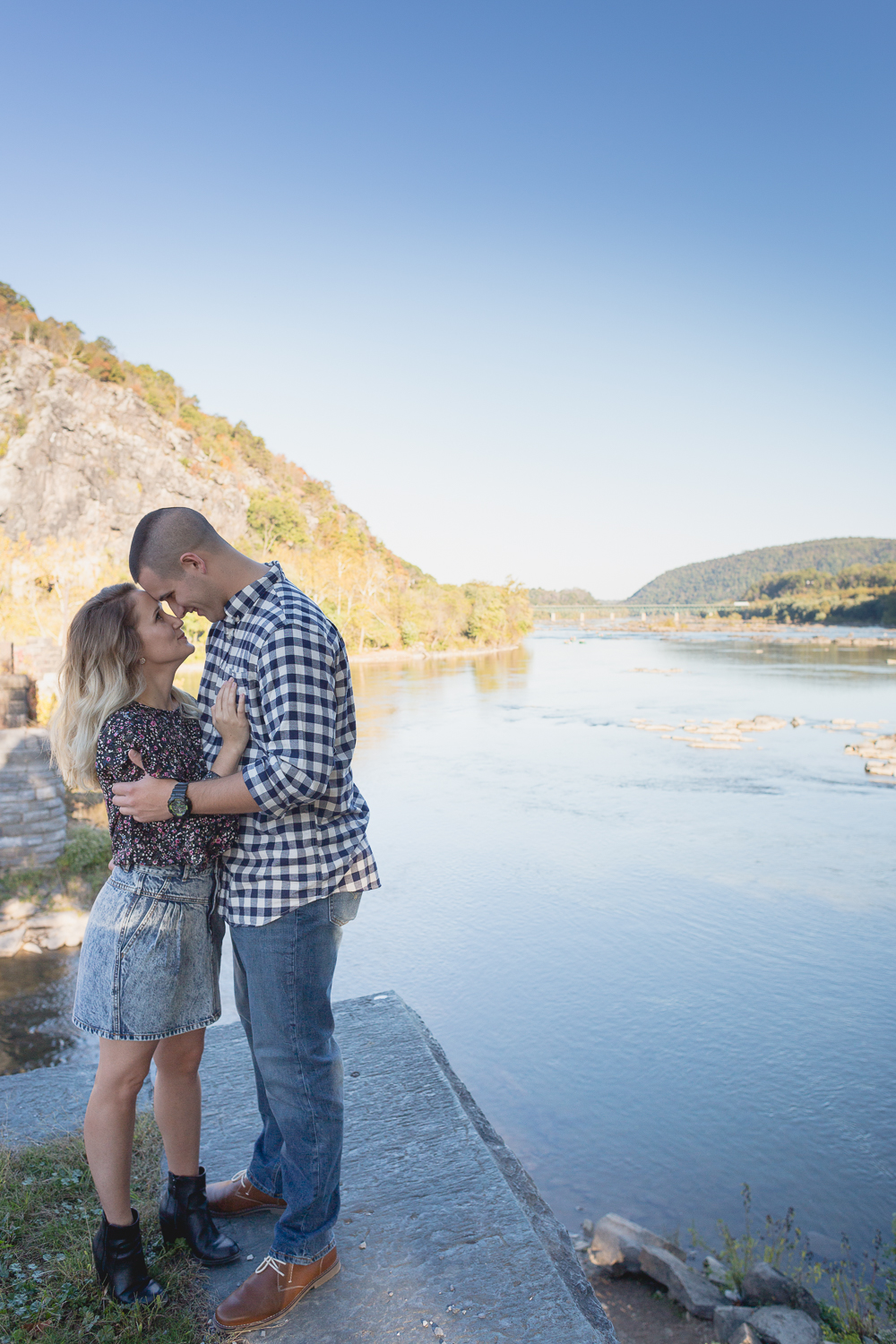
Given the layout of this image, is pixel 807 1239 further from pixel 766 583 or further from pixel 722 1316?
pixel 766 583

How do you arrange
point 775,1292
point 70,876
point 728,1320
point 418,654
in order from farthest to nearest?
point 418,654 → point 70,876 → point 775,1292 → point 728,1320

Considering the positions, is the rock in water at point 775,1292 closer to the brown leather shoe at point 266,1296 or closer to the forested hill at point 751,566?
the brown leather shoe at point 266,1296

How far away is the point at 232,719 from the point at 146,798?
24 cm

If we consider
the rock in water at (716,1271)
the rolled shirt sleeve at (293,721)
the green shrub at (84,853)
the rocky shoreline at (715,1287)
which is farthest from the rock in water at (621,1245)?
the green shrub at (84,853)

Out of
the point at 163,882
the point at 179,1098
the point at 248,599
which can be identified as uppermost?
the point at 248,599

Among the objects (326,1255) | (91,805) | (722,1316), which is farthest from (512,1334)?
(91,805)

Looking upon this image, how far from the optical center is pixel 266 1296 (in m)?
1.84

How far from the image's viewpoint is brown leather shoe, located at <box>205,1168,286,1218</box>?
2.22 metres

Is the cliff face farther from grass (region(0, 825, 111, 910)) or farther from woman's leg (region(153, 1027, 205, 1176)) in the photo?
woman's leg (region(153, 1027, 205, 1176))

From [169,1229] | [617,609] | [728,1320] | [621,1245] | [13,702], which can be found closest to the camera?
[169,1229]

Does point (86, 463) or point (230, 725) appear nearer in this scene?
point (230, 725)

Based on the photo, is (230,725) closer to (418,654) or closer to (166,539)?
(166,539)

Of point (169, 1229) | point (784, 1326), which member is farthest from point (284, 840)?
point (784, 1326)

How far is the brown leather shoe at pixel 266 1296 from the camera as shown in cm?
182
